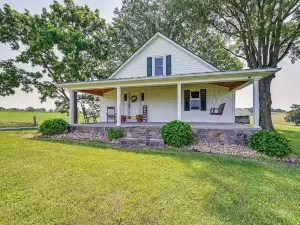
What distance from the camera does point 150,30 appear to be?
17.4 metres

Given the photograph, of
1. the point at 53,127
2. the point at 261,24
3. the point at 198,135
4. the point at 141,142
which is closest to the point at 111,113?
the point at 53,127

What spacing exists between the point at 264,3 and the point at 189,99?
6.58m

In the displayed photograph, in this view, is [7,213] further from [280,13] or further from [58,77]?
[58,77]

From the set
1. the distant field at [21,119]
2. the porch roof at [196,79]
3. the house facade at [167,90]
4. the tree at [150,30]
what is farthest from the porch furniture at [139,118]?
the distant field at [21,119]

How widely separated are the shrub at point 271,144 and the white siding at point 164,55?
5.36 metres

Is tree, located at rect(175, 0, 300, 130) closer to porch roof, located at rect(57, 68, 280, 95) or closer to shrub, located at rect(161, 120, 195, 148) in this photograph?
porch roof, located at rect(57, 68, 280, 95)

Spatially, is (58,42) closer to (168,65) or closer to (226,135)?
(168,65)

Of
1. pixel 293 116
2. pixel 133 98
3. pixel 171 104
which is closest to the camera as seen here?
pixel 171 104

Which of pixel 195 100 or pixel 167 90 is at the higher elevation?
pixel 167 90

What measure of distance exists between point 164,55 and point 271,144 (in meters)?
7.56

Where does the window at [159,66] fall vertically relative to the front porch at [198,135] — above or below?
above

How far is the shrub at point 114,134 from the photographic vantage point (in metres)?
7.77

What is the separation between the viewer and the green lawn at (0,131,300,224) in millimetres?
2338

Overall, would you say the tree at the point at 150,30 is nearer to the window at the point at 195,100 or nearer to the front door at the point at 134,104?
the front door at the point at 134,104
